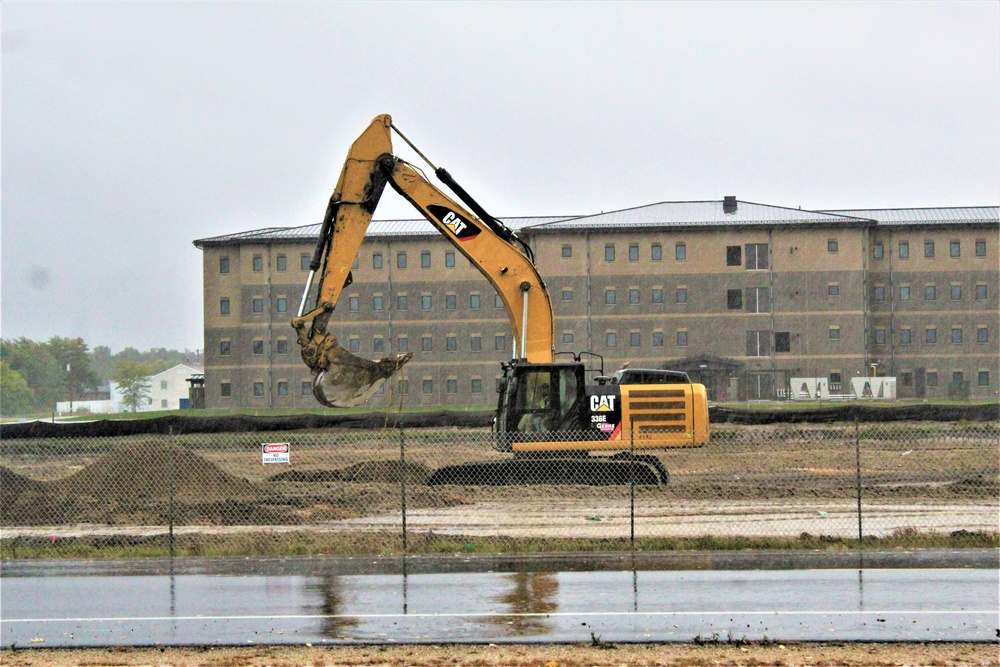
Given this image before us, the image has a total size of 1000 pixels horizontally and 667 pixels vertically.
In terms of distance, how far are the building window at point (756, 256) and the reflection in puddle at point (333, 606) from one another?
57.4 m

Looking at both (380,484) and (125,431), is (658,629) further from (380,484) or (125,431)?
(125,431)

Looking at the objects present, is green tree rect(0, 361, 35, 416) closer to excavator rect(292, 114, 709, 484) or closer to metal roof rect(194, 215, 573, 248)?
metal roof rect(194, 215, 573, 248)

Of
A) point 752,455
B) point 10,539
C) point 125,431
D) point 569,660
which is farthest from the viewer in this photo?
A: point 125,431

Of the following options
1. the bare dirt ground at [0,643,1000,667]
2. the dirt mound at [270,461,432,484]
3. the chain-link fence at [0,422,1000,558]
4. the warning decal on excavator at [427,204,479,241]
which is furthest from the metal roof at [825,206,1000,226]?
the bare dirt ground at [0,643,1000,667]

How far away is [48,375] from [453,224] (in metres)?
82.3

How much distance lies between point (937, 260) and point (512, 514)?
57.6 m

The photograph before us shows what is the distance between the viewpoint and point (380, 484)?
26016mm

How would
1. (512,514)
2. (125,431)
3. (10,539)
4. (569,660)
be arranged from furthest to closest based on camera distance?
(125,431), (512,514), (10,539), (569,660)

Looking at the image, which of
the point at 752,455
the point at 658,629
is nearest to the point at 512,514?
the point at 658,629

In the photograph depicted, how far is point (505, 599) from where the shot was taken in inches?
492

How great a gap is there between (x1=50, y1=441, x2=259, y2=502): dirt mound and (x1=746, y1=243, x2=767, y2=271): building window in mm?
47554

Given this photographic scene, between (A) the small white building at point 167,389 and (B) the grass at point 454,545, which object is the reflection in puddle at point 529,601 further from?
(A) the small white building at point 167,389

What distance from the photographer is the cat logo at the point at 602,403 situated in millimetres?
23859

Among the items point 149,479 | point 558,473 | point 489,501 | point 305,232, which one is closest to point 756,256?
point 305,232
